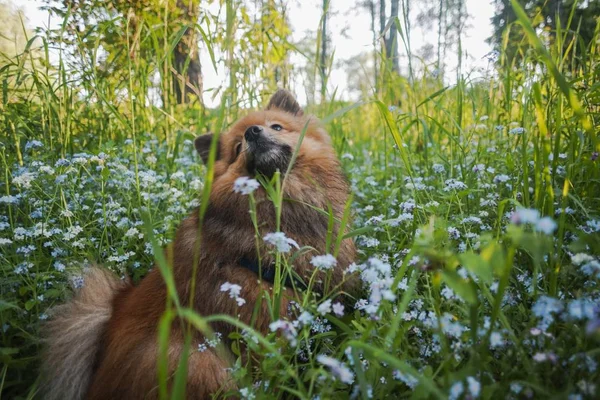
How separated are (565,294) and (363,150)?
426 cm

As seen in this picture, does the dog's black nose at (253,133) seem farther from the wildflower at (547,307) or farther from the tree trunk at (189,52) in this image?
the wildflower at (547,307)

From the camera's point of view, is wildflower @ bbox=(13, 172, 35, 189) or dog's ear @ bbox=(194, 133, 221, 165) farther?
dog's ear @ bbox=(194, 133, 221, 165)

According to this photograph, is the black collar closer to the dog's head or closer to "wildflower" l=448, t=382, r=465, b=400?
the dog's head

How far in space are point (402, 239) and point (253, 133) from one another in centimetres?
109

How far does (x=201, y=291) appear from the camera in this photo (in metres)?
1.97

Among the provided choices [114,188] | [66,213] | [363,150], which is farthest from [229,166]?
[363,150]

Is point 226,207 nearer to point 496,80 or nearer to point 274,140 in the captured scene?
point 274,140

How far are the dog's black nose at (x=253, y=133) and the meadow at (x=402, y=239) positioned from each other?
39 centimetres

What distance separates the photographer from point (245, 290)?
6.27 ft

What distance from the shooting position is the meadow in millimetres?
1076

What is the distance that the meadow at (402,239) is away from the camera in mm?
1076

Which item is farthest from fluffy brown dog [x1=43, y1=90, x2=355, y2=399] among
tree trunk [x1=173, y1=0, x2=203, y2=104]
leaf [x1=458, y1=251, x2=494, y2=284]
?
tree trunk [x1=173, y1=0, x2=203, y2=104]

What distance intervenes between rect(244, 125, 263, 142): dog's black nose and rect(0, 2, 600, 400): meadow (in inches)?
15.5

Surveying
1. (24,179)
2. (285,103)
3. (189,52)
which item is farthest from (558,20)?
(24,179)
